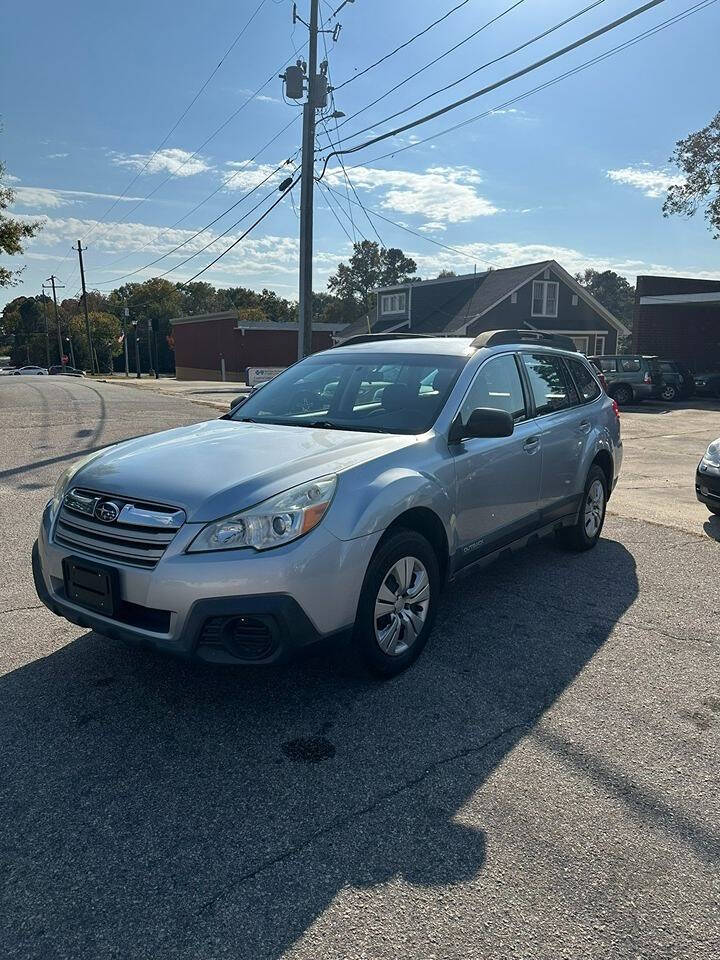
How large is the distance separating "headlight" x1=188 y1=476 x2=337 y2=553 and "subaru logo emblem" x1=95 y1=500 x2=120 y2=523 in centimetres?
45

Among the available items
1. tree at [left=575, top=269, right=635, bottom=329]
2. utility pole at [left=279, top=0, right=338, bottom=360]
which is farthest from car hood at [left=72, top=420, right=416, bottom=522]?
tree at [left=575, top=269, right=635, bottom=329]

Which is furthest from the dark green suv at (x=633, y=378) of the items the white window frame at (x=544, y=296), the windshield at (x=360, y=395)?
the windshield at (x=360, y=395)

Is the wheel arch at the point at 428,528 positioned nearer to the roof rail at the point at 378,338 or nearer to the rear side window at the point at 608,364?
the roof rail at the point at 378,338

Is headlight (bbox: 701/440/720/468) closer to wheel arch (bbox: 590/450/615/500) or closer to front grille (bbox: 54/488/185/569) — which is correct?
wheel arch (bbox: 590/450/615/500)

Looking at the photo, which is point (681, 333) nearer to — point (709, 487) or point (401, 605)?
point (709, 487)

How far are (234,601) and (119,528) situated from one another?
0.67 meters

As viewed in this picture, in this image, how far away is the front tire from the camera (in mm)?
3303

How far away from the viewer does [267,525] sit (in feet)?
9.86

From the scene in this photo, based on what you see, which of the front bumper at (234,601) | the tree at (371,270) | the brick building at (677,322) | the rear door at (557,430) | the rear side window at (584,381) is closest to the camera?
the front bumper at (234,601)

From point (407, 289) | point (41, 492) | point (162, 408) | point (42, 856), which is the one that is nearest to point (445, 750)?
point (42, 856)

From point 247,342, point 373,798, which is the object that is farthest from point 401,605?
point 247,342

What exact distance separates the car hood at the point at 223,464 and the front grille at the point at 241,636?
0.44 metres

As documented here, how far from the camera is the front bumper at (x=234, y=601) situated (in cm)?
290

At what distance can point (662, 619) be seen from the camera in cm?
449
